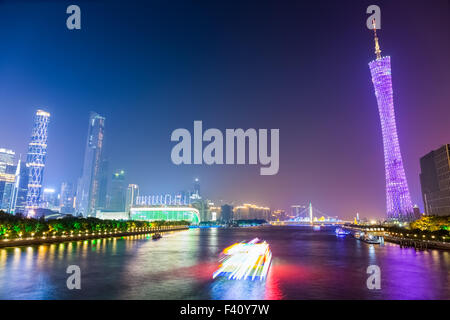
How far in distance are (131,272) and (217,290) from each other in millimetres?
8258

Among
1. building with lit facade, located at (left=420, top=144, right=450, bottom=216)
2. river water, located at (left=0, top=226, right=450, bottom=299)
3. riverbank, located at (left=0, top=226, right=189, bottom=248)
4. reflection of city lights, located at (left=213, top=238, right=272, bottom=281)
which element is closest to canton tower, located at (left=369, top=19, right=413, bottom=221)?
building with lit facade, located at (left=420, top=144, right=450, bottom=216)

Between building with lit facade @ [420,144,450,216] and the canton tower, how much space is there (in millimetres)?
39942

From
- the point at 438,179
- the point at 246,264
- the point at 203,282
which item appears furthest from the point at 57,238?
the point at 438,179

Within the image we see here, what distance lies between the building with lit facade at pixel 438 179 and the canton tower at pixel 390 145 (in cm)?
3994

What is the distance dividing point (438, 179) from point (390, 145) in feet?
179

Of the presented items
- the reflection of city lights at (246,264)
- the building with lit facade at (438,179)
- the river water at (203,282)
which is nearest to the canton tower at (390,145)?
the building with lit facade at (438,179)

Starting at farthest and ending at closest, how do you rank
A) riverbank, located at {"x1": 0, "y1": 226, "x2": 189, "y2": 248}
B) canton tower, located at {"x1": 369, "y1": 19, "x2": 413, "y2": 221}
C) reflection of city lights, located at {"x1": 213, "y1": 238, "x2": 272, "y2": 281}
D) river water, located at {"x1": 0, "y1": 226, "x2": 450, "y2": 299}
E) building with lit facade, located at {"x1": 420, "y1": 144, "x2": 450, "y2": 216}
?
building with lit facade, located at {"x1": 420, "y1": 144, "x2": 450, "y2": 216}, canton tower, located at {"x1": 369, "y1": 19, "x2": 413, "y2": 221}, riverbank, located at {"x1": 0, "y1": 226, "x2": 189, "y2": 248}, reflection of city lights, located at {"x1": 213, "y1": 238, "x2": 272, "y2": 281}, river water, located at {"x1": 0, "y1": 226, "x2": 450, "y2": 299}

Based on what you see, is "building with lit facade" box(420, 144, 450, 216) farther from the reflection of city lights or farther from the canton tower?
the reflection of city lights

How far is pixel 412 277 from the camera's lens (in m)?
19.4

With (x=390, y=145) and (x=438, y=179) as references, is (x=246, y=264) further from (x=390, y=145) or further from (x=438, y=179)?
(x=438, y=179)

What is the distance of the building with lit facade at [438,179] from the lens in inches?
4119

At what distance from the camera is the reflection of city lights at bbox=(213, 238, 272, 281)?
1953cm

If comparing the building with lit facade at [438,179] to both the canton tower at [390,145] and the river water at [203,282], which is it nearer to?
the canton tower at [390,145]
